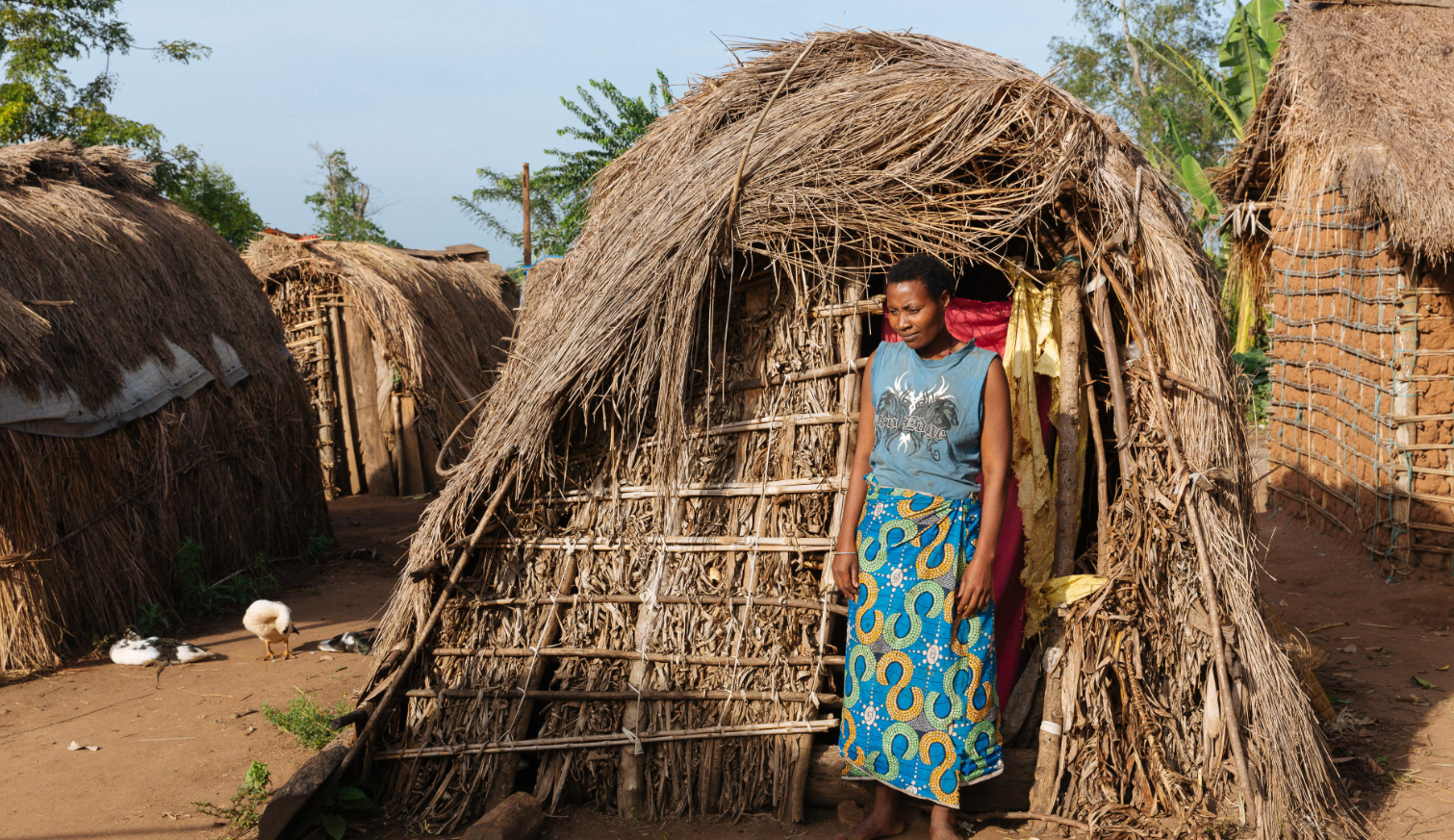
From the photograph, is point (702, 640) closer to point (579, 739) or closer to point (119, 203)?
point (579, 739)

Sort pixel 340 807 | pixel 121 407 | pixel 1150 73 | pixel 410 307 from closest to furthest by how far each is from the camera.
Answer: pixel 340 807 → pixel 121 407 → pixel 410 307 → pixel 1150 73

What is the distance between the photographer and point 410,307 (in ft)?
34.7

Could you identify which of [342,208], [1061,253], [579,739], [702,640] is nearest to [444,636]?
[579,739]

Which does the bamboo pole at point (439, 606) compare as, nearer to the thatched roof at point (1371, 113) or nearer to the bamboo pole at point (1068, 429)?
the bamboo pole at point (1068, 429)

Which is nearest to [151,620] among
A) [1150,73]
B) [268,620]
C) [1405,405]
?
[268,620]

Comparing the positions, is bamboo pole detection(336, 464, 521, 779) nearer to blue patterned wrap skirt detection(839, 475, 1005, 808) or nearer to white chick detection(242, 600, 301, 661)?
blue patterned wrap skirt detection(839, 475, 1005, 808)

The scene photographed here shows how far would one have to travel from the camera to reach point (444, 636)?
3.85m

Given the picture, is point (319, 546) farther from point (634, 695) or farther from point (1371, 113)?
point (1371, 113)

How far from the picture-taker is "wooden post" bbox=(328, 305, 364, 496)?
1079 cm

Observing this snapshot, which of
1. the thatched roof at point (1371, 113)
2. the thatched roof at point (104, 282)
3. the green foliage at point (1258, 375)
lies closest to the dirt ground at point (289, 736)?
the thatched roof at point (104, 282)

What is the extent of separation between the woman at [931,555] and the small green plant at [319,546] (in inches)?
239

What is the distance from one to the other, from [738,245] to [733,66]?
1.39 m

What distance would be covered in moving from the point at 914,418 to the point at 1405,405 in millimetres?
5182

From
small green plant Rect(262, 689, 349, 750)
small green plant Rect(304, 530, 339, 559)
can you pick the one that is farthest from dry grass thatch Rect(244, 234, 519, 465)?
small green plant Rect(262, 689, 349, 750)
